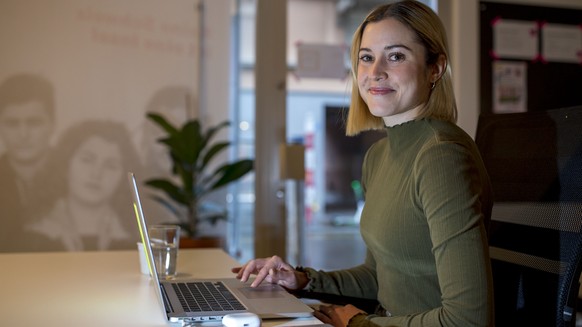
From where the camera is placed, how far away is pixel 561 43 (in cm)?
330

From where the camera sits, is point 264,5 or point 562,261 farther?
point 264,5

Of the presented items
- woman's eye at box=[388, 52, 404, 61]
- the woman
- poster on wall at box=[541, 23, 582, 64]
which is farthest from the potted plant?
poster on wall at box=[541, 23, 582, 64]

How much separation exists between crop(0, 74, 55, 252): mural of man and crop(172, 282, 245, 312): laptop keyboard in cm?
200

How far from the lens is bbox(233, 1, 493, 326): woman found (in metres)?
1.00

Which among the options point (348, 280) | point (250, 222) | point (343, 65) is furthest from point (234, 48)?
point (348, 280)

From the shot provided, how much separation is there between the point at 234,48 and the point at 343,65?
68 cm

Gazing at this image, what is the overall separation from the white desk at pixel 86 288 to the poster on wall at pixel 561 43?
2471 mm

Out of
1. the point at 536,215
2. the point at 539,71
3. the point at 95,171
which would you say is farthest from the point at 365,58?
the point at 539,71

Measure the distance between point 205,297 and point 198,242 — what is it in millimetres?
1659

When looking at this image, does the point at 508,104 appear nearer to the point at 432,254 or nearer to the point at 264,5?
the point at 264,5

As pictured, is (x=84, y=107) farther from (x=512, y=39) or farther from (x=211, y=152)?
(x=512, y=39)

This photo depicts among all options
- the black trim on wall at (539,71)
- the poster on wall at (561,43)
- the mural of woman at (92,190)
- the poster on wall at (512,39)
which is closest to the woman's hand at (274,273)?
the mural of woman at (92,190)

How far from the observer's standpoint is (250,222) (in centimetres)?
322

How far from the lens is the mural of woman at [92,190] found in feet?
9.65
